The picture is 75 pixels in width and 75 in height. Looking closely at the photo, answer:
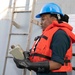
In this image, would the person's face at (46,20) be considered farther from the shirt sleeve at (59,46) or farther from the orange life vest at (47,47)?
the shirt sleeve at (59,46)

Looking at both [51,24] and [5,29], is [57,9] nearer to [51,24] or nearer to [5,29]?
[51,24]

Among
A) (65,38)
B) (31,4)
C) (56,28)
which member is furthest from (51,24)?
(31,4)

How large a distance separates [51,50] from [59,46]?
93 millimetres

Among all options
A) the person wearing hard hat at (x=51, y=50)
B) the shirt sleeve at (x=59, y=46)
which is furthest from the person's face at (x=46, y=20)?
the shirt sleeve at (x=59, y=46)

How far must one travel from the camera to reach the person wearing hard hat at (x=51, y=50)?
4.65 feet

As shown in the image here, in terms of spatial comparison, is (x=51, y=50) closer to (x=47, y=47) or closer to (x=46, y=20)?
(x=47, y=47)

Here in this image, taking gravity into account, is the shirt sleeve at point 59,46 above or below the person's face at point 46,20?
below

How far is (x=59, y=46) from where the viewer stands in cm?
141

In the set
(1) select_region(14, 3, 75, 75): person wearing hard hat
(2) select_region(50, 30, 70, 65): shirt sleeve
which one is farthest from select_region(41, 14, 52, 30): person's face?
(2) select_region(50, 30, 70, 65): shirt sleeve

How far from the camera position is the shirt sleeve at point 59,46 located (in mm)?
1403

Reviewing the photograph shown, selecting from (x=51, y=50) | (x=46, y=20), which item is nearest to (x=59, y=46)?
(x=51, y=50)

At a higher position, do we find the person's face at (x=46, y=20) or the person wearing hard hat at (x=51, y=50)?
the person's face at (x=46, y=20)

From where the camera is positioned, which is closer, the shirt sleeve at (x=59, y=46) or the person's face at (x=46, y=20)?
the shirt sleeve at (x=59, y=46)

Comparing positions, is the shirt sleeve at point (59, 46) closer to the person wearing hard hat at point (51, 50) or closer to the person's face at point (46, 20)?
the person wearing hard hat at point (51, 50)
